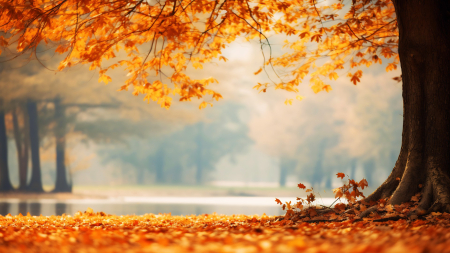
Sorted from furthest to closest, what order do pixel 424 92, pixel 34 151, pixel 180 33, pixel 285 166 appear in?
pixel 285 166 → pixel 34 151 → pixel 180 33 → pixel 424 92

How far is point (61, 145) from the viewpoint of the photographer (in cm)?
2147

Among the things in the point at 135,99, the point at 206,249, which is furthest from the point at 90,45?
the point at 135,99

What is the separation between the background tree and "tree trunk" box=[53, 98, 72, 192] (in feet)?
53.3

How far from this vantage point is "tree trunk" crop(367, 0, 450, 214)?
503 centimetres

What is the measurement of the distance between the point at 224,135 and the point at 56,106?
821 inches

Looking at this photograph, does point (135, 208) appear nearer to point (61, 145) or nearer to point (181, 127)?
point (61, 145)

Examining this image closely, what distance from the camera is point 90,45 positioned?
6195mm

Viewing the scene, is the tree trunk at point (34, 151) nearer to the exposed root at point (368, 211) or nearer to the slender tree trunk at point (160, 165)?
the slender tree trunk at point (160, 165)

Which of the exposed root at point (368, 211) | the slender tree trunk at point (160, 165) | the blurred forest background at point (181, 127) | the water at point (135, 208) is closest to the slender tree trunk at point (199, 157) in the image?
the blurred forest background at point (181, 127)

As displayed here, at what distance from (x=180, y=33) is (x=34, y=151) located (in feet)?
57.3

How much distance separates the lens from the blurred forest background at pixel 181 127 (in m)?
19.6

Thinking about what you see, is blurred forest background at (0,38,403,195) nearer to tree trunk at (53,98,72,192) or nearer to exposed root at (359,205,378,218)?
tree trunk at (53,98,72,192)

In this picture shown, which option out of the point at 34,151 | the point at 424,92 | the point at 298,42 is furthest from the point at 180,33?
the point at 34,151

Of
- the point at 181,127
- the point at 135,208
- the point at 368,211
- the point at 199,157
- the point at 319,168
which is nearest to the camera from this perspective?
the point at 368,211
